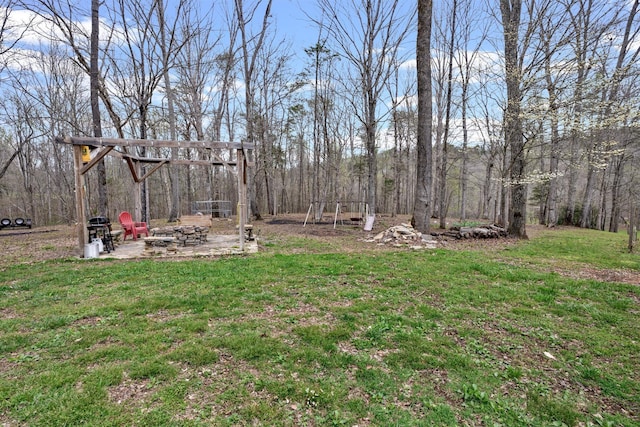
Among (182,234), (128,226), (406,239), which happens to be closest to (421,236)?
(406,239)

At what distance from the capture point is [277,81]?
17.3 metres

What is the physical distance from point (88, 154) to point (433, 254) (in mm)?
7933

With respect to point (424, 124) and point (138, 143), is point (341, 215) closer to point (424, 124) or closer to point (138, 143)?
point (424, 124)

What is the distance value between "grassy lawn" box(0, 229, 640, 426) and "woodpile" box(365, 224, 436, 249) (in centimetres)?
257

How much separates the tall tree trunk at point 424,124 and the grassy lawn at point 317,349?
3826 millimetres

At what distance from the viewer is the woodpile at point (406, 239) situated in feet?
24.7

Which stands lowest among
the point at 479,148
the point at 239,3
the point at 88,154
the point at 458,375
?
the point at 458,375

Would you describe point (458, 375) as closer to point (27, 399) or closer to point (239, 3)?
point (27, 399)

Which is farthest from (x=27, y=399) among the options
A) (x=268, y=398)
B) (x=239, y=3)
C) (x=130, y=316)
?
(x=239, y=3)

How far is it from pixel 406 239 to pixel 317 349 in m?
5.60

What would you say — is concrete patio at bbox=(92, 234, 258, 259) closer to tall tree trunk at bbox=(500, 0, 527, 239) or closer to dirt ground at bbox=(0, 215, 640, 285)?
dirt ground at bbox=(0, 215, 640, 285)

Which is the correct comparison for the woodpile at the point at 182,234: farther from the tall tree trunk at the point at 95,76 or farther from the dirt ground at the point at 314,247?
the tall tree trunk at the point at 95,76

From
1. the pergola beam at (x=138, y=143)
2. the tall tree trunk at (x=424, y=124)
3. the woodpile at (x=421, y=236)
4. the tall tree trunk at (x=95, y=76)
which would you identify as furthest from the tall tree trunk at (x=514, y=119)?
the tall tree trunk at (x=95, y=76)

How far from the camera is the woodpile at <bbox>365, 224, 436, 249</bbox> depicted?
7527mm
